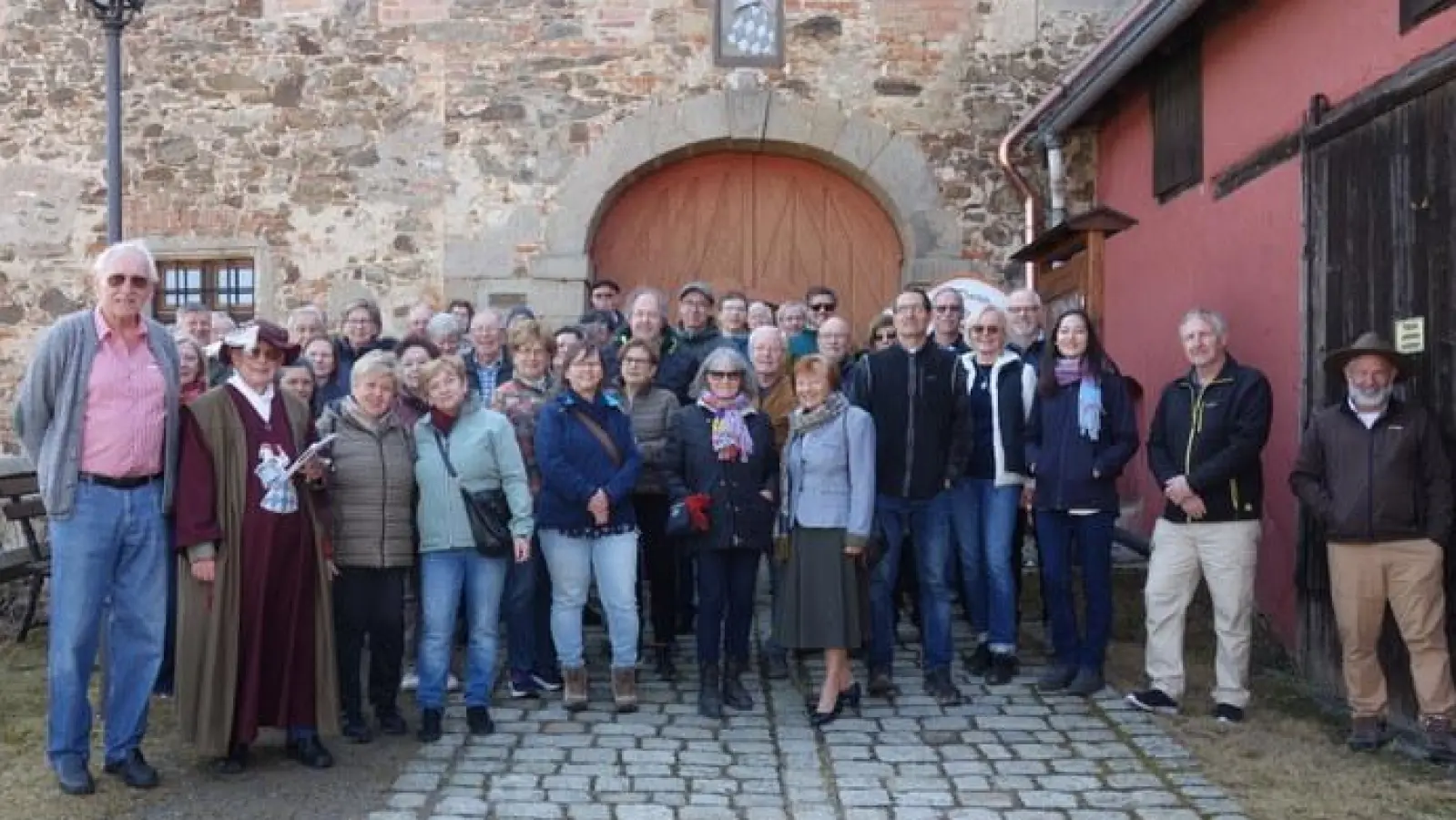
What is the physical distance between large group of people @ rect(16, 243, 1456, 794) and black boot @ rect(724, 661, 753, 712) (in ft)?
0.04

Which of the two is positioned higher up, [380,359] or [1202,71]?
[1202,71]

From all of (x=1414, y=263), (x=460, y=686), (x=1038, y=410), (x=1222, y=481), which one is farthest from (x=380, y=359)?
(x=1414, y=263)

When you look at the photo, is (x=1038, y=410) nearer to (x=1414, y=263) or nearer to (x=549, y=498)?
(x=1414, y=263)

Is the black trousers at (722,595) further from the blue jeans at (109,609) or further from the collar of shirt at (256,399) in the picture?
the blue jeans at (109,609)

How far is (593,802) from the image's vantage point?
4.58 m

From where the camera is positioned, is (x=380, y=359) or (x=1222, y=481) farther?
(x=1222, y=481)

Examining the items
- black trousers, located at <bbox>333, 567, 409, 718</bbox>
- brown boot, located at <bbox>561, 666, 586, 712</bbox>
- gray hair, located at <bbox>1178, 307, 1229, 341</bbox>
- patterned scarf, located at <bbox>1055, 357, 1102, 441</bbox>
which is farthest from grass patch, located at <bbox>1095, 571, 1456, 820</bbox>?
black trousers, located at <bbox>333, 567, 409, 718</bbox>

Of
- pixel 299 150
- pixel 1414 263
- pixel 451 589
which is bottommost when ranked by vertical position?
pixel 451 589

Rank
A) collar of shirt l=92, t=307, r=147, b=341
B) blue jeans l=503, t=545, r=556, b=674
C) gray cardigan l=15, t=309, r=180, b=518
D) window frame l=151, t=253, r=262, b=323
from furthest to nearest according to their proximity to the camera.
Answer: window frame l=151, t=253, r=262, b=323
blue jeans l=503, t=545, r=556, b=674
collar of shirt l=92, t=307, r=147, b=341
gray cardigan l=15, t=309, r=180, b=518

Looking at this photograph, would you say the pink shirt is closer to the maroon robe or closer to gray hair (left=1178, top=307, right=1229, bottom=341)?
the maroon robe

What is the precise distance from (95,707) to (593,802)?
2483mm

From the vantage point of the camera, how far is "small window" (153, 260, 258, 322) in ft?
33.2

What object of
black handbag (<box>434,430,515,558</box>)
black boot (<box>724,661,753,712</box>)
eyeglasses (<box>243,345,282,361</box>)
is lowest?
black boot (<box>724,661,753,712</box>)

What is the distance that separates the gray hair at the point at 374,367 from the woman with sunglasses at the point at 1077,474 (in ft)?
9.10
